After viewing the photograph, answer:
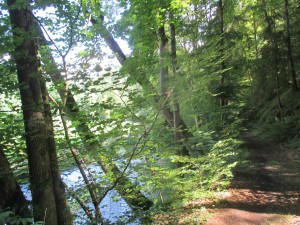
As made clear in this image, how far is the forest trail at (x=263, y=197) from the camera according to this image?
5.89m

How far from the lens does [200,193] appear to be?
5.99 meters

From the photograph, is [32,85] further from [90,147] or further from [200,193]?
[200,193]

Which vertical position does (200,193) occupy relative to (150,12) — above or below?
below

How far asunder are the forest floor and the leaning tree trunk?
2.80 metres

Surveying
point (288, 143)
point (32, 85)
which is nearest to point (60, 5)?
point (32, 85)

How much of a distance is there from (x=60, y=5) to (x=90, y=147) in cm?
198

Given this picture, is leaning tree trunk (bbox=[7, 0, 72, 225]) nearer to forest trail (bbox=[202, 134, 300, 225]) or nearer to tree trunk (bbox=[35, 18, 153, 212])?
tree trunk (bbox=[35, 18, 153, 212])

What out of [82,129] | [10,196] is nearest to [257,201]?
[82,129]

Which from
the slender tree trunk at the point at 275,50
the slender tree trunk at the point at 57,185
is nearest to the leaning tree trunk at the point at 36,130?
the slender tree trunk at the point at 57,185

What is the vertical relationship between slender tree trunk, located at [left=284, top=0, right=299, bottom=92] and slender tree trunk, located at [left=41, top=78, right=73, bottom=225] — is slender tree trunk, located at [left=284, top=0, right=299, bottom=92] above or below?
above

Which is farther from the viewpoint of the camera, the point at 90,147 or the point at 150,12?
the point at 150,12

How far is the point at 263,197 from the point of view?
7184mm

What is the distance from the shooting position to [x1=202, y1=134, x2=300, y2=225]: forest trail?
19.3ft

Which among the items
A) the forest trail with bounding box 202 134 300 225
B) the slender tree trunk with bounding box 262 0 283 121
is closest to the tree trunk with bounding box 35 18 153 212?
the forest trail with bounding box 202 134 300 225
